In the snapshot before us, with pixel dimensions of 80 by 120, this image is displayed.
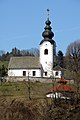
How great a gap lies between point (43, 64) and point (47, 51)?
1996mm

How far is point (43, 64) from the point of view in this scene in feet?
201

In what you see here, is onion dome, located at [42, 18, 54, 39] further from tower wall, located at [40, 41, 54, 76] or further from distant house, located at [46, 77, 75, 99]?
distant house, located at [46, 77, 75, 99]

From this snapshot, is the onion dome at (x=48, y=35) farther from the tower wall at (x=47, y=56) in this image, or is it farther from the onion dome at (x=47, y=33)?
the tower wall at (x=47, y=56)

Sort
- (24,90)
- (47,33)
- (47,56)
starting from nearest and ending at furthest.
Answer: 1. (24,90)
2. (47,33)
3. (47,56)

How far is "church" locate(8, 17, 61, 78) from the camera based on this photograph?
60844 mm

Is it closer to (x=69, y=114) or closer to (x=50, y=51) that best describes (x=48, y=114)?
(x=69, y=114)

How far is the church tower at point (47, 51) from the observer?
61.1m

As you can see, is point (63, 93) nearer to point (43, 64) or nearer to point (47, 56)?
point (43, 64)

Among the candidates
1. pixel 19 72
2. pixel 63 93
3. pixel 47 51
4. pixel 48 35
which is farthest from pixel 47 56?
pixel 63 93

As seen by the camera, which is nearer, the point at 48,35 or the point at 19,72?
the point at 48,35

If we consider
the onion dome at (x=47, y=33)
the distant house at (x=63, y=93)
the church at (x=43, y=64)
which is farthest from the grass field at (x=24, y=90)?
the onion dome at (x=47, y=33)

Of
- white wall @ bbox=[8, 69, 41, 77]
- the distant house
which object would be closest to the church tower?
white wall @ bbox=[8, 69, 41, 77]

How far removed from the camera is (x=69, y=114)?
847 inches

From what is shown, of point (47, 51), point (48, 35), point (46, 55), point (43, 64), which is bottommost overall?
point (43, 64)
